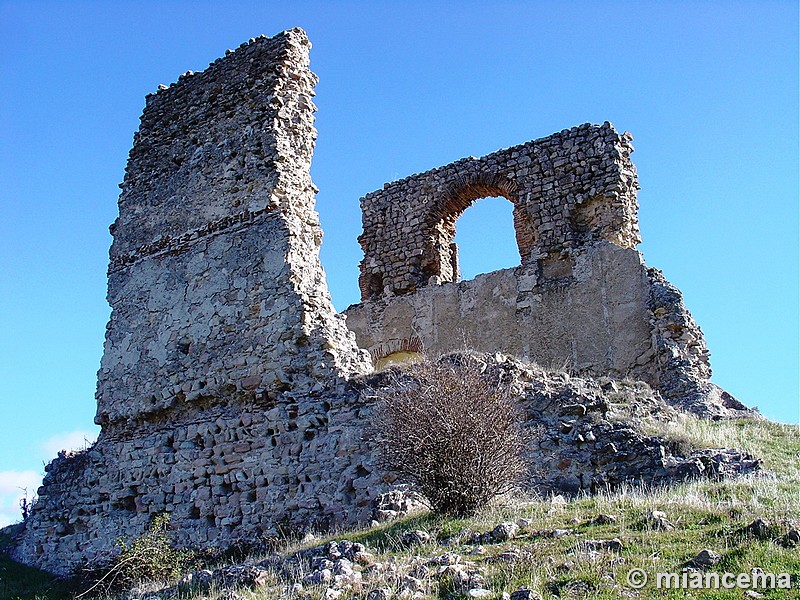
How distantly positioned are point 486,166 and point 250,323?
6.66 m

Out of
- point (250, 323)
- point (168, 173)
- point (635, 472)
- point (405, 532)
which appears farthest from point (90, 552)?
point (635, 472)

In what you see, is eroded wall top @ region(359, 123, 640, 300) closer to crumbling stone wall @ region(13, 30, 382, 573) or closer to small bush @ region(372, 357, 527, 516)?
crumbling stone wall @ region(13, 30, 382, 573)

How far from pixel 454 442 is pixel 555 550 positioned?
1784 millimetres

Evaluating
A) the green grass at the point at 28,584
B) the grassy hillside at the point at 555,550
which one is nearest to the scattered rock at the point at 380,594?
the grassy hillside at the point at 555,550

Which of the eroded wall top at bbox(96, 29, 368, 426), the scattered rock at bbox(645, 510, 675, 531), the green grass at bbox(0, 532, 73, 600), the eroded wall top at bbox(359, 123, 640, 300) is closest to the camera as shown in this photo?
the scattered rock at bbox(645, 510, 675, 531)

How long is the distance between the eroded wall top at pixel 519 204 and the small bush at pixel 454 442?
22.6 ft

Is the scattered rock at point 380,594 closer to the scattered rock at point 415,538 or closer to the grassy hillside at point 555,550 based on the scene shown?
the grassy hillside at point 555,550

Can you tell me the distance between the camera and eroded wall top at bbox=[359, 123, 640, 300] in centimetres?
1353

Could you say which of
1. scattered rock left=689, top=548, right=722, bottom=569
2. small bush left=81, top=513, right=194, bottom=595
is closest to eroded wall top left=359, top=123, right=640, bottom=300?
small bush left=81, top=513, right=194, bottom=595

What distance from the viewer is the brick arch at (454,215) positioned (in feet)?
47.1

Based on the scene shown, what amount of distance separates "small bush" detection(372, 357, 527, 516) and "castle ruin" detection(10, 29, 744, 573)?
1145 mm

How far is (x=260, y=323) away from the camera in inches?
376

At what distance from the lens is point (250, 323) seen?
9609mm

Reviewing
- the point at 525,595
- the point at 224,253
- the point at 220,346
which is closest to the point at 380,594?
the point at 525,595
